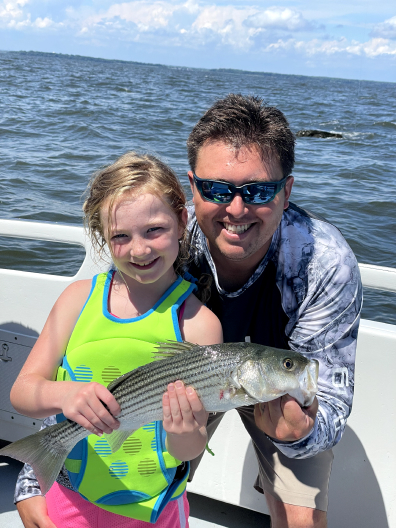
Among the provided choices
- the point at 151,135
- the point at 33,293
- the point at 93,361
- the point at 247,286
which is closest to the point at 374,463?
the point at 247,286

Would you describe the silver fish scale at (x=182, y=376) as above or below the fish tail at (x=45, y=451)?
above

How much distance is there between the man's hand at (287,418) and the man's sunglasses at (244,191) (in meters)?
0.92

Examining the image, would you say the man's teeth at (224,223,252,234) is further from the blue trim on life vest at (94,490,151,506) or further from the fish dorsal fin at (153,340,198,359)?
the blue trim on life vest at (94,490,151,506)

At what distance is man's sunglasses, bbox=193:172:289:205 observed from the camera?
8.10 feet

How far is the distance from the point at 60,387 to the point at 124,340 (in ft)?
1.01

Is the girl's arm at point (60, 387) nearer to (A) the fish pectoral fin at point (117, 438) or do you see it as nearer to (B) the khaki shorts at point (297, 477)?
(A) the fish pectoral fin at point (117, 438)

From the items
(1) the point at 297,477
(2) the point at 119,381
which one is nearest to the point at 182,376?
(2) the point at 119,381

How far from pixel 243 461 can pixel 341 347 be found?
49.6 inches

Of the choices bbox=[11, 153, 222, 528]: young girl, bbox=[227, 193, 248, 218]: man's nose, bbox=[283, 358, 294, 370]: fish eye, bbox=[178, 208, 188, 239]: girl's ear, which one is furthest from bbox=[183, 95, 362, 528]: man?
bbox=[283, 358, 294, 370]: fish eye

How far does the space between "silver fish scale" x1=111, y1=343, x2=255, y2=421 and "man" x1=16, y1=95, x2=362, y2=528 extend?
1.70 ft

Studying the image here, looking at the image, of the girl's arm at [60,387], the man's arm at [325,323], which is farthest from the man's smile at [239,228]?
the girl's arm at [60,387]

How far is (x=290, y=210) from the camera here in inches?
113

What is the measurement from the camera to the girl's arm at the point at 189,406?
1865 mm

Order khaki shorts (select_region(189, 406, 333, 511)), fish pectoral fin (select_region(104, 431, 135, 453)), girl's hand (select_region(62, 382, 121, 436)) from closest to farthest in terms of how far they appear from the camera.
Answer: girl's hand (select_region(62, 382, 121, 436)) → fish pectoral fin (select_region(104, 431, 135, 453)) → khaki shorts (select_region(189, 406, 333, 511))
